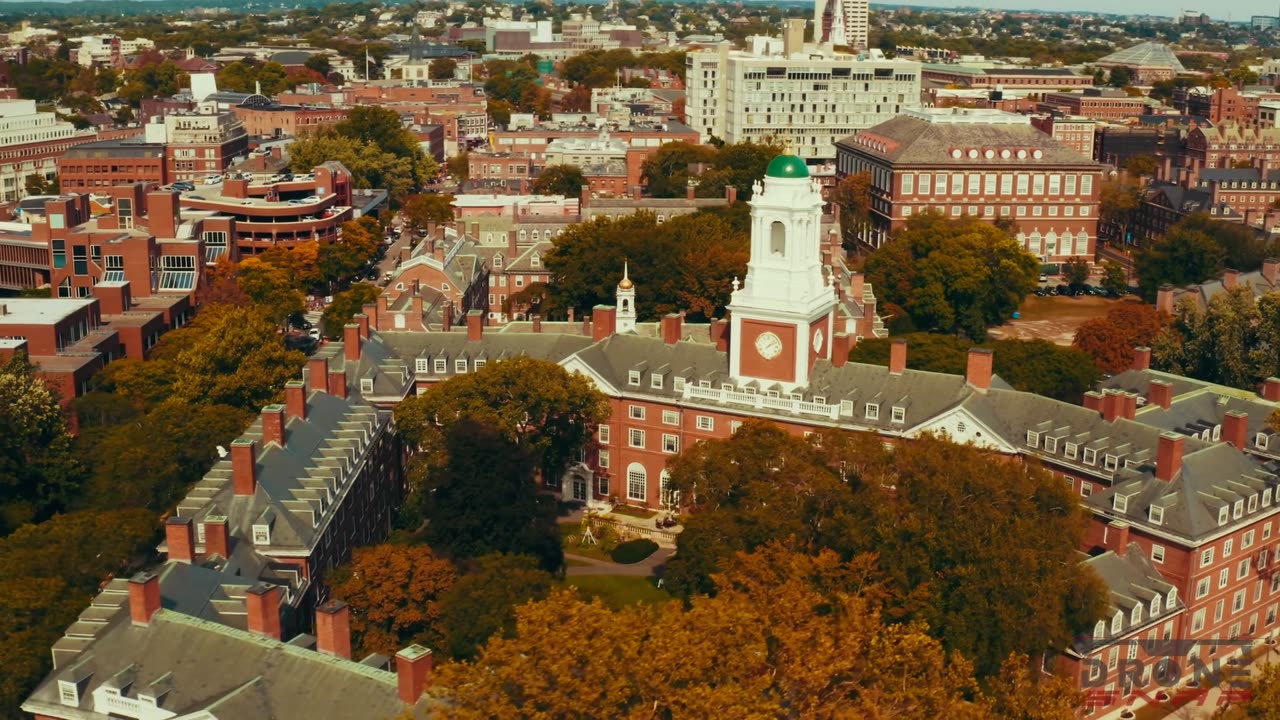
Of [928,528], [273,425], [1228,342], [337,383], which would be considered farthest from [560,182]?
[928,528]

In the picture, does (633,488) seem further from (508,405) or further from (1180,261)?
(1180,261)

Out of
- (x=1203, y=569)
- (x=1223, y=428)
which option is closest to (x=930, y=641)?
(x=1203, y=569)

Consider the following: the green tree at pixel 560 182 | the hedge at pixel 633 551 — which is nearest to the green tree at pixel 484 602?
the hedge at pixel 633 551

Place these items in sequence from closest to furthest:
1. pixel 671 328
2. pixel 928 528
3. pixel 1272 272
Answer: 1. pixel 928 528
2. pixel 671 328
3. pixel 1272 272

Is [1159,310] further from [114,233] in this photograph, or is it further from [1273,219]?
[114,233]

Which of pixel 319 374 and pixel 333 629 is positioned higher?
pixel 319 374

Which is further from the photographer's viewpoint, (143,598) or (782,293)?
(782,293)
